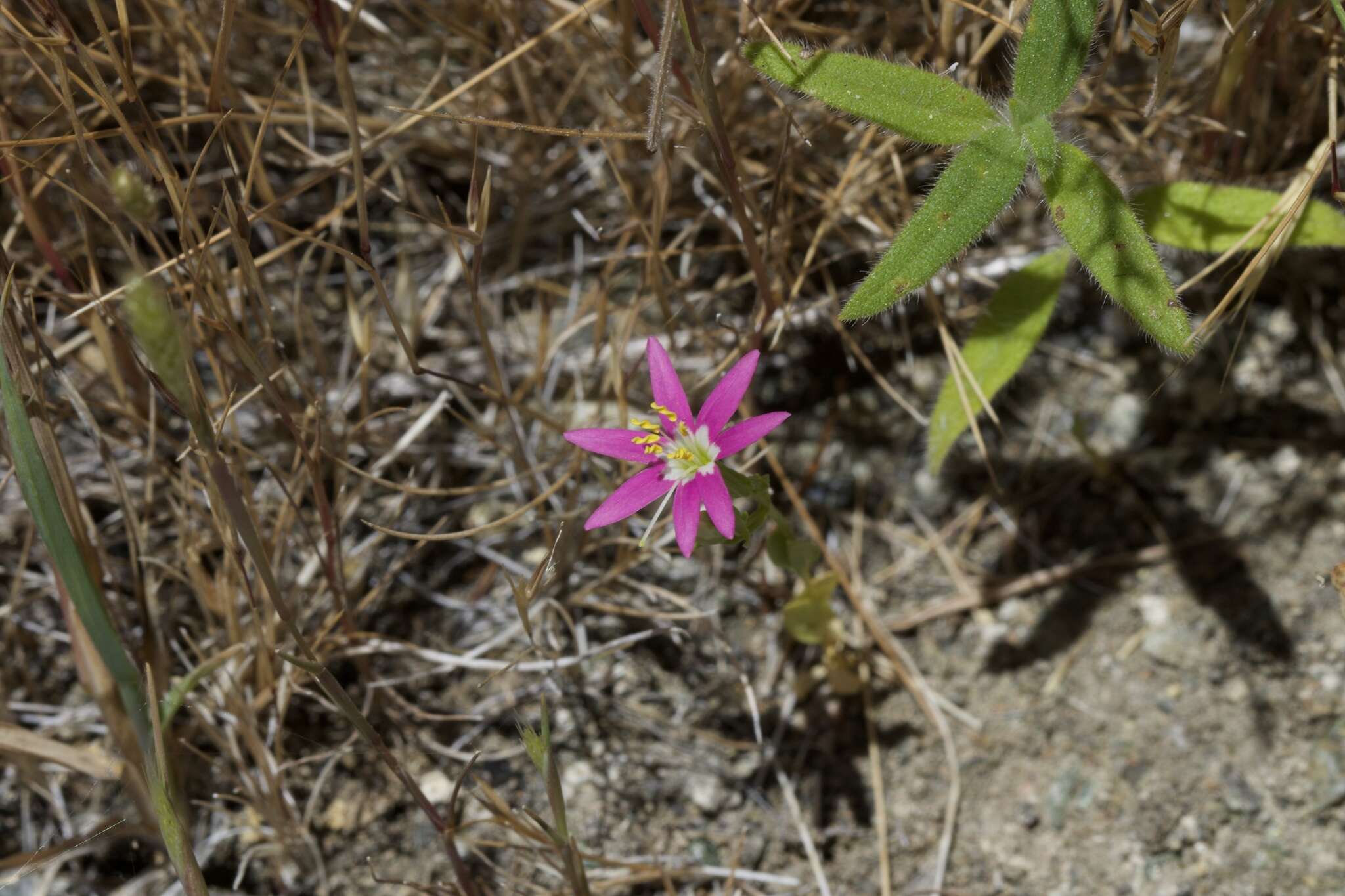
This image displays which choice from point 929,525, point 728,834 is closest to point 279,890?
point 728,834

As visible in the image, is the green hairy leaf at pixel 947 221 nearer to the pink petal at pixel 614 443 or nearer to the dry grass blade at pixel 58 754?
the pink petal at pixel 614 443

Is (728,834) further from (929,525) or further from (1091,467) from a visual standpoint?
(1091,467)

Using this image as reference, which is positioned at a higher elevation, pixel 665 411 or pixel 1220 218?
pixel 1220 218

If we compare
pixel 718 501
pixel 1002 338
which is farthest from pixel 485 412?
pixel 1002 338

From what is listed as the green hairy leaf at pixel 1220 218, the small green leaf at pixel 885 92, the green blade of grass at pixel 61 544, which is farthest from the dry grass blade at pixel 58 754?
the green hairy leaf at pixel 1220 218

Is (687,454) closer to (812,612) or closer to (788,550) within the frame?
(788,550)

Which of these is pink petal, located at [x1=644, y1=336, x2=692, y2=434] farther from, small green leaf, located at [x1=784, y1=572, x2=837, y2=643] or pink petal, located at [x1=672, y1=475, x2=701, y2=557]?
small green leaf, located at [x1=784, y1=572, x2=837, y2=643]
